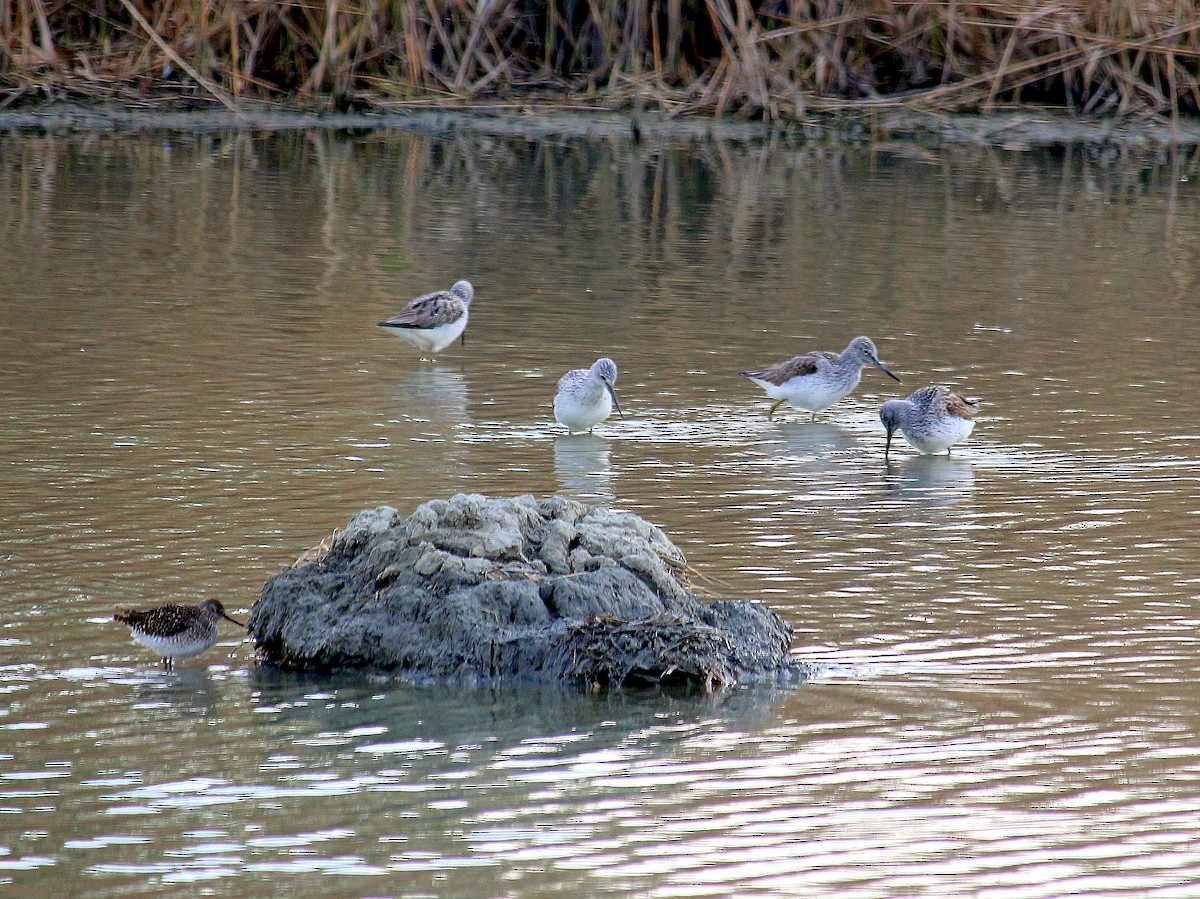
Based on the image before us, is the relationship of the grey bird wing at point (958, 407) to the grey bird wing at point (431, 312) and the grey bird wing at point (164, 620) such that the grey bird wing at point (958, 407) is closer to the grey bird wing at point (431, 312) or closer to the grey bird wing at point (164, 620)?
the grey bird wing at point (431, 312)

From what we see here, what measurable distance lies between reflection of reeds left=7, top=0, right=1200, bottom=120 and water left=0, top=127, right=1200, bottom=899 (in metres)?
6.22

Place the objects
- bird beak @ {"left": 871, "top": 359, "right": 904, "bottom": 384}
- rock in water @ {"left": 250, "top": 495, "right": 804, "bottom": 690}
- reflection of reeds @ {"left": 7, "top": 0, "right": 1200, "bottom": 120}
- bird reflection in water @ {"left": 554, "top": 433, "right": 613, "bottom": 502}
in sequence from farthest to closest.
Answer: reflection of reeds @ {"left": 7, "top": 0, "right": 1200, "bottom": 120} < bird beak @ {"left": 871, "top": 359, "right": 904, "bottom": 384} < bird reflection in water @ {"left": 554, "top": 433, "right": 613, "bottom": 502} < rock in water @ {"left": 250, "top": 495, "right": 804, "bottom": 690}

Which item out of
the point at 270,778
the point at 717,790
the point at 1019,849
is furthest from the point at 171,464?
the point at 1019,849

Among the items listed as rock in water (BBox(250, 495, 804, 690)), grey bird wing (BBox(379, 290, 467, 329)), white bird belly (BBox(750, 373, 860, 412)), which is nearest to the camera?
rock in water (BBox(250, 495, 804, 690))

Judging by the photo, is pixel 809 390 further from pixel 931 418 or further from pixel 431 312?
pixel 431 312

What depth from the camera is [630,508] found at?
31.7ft

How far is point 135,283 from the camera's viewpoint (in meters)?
15.5

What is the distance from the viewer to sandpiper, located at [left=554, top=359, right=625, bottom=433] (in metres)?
11.2

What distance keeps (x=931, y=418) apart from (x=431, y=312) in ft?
13.2


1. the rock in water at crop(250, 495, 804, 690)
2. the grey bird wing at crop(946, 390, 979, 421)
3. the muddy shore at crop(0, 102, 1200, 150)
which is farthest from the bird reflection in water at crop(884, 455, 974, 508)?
the muddy shore at crop(0, 102, 1200, 150)

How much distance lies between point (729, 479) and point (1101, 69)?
18490mm

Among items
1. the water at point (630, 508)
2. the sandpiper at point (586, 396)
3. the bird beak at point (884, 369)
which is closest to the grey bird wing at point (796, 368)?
the water at point (630, 508)

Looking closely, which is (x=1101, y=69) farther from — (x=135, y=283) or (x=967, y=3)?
(x=135, y=283)

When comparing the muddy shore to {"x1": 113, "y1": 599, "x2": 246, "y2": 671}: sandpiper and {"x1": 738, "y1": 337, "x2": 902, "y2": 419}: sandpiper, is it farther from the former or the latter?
{"x1": 113, "y1": 599, "x2": 246, "y2": 671}: sandpiper
